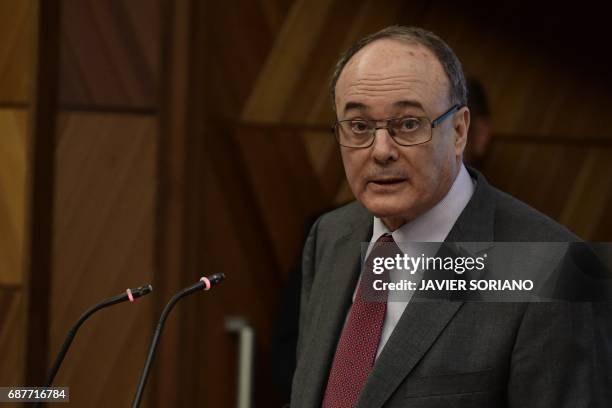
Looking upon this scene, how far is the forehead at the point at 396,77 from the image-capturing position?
5.14ft

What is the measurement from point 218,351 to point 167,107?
0.88 m

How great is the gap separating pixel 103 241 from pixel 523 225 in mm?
1989

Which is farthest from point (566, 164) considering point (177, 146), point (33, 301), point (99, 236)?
point (33, 301)

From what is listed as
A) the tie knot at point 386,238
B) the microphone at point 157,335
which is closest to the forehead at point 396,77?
the tie knot at point 386,238

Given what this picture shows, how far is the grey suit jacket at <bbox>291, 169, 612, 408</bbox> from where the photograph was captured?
140 centimetres

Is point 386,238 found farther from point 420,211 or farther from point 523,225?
point 523,225

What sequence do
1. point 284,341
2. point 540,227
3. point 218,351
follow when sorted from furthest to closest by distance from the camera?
point 218,351
point 284,341
point 540,227

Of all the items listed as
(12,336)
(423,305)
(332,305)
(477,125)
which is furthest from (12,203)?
(423,305)

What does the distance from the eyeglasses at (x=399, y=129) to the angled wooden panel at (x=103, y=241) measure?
178cm

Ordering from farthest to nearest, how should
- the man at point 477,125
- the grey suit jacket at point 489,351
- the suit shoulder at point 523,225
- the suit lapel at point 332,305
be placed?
the man at point 477,125 < the suit lapel at point 332,305 < the suit shoulder at point 523,225 < the grey suit jacket at point 489,351

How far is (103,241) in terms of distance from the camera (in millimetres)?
3254

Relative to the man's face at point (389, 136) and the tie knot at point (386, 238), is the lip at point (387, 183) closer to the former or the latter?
the man's face at point (389, 136)

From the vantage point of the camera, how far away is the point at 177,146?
3285 millimetres

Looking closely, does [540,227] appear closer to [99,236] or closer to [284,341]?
[284,341]
